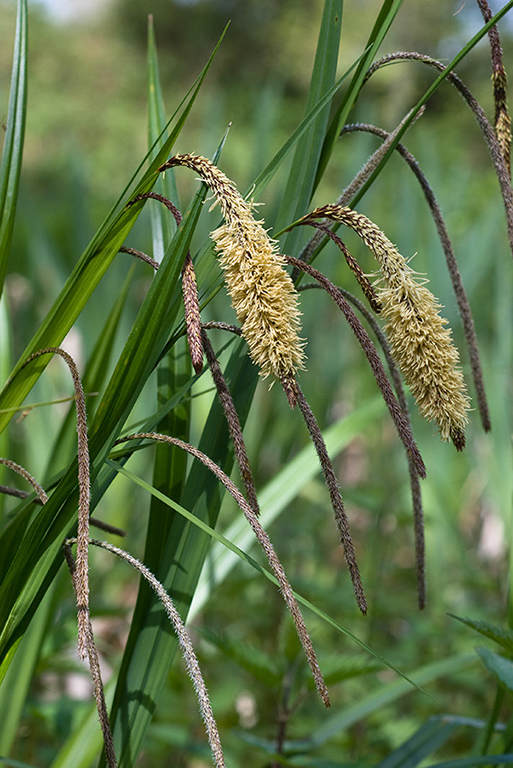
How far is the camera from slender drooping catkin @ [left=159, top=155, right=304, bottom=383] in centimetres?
30

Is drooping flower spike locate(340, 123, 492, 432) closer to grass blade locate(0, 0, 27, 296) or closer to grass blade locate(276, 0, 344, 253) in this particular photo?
grass blade locate(276, 0, 344, 253)

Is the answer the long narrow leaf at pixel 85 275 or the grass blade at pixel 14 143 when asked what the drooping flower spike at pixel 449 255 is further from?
the grass blade at pixel 14 143

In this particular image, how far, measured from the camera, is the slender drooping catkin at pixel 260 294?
0.99 feet

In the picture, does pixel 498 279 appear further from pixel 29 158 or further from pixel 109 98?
pixel 109 98

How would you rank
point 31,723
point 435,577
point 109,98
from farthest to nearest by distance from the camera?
point 109,98 < point 435,577 < point 31,723

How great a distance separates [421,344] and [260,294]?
7 centimetres

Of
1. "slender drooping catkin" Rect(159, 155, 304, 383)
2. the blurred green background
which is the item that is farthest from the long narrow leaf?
the blurred green background

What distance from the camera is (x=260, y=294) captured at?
0.30m

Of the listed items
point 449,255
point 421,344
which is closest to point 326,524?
point 449,255

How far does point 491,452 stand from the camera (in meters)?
1.30

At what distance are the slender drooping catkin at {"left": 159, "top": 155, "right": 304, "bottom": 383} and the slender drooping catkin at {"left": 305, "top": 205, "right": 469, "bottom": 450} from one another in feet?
0.14

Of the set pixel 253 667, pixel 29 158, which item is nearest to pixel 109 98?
pixel 29 158

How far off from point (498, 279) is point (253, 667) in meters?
1.15

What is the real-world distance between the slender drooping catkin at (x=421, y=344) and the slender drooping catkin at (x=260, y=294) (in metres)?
0.04
